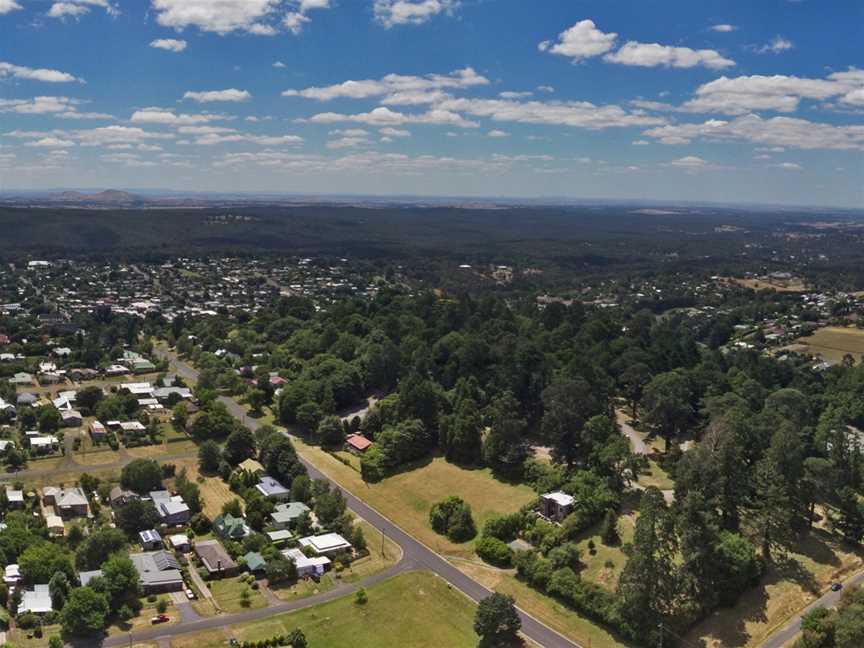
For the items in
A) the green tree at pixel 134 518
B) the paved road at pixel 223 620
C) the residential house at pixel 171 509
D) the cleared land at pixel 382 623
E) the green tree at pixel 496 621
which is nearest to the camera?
the paved road at pixel 223 620

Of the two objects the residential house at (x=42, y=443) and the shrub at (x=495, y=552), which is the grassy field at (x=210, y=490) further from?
the shrub at (x=495, y=552)

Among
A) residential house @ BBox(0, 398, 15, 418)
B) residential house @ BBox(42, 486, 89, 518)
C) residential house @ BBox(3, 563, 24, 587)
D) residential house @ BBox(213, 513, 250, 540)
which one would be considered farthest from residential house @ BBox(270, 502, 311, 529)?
residential house @ BBox(0, 398, 15, 418)

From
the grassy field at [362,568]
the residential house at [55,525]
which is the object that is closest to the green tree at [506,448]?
the grassy field at [362,568]

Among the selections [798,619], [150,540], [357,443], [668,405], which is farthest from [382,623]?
[668,405]

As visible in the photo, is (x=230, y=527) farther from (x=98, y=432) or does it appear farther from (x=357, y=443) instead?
(x=98, y=432)

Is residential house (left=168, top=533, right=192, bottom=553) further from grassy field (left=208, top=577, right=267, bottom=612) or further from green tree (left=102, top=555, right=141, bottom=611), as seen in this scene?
green tree (left=102, top=555, right=141, bottom=611)

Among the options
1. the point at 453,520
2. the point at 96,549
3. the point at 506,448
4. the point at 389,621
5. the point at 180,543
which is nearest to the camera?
the point at 389,621

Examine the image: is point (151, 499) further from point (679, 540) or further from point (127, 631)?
point (679, 540)
